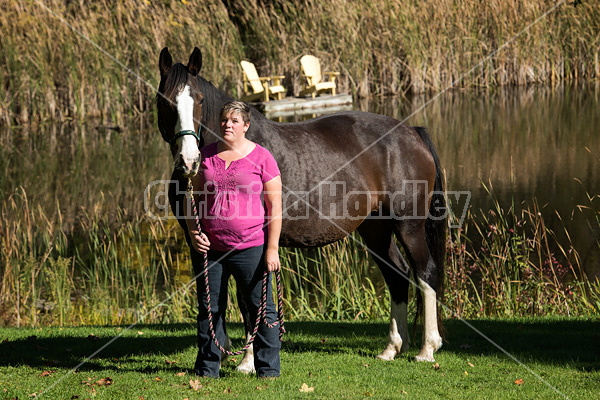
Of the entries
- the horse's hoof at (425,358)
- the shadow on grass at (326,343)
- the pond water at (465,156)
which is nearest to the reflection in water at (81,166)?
the pond water at (465,156)

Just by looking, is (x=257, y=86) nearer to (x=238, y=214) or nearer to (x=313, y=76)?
(x=313, y=76)

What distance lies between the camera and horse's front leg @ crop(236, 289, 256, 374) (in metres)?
4.34

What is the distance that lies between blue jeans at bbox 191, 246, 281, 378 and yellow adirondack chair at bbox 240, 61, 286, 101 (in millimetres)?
12619

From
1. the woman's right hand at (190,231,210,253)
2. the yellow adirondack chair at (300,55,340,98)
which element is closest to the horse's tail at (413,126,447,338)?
the woman's right hand at (190,231,210,253)

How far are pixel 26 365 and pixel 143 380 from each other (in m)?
0.98

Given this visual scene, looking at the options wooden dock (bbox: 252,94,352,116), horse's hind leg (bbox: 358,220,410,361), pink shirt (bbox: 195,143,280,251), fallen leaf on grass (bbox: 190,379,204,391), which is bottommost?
fallen leaf on grass (bbox: 190,379,204,391)

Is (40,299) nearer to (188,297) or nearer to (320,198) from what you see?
(188,297)

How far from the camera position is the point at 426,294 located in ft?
15.7

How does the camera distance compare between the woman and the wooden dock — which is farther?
the wooden dock

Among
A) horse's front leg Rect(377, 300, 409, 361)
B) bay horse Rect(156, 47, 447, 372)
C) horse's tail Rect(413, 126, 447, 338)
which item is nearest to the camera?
bay horse Rect(156, 47, 447, 372)

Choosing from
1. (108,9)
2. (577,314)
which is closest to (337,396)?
(577,314)

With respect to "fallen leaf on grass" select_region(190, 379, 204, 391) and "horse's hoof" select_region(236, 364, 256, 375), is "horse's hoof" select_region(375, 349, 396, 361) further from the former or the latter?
"fallen leaf on grass" select_region(190, 379, 204, 391)

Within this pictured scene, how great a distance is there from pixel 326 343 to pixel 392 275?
724mm

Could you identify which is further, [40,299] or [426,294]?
[40,299]
